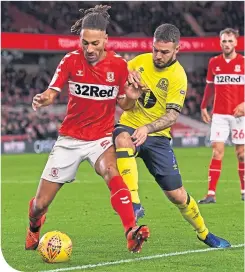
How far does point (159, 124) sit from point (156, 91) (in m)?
0.64

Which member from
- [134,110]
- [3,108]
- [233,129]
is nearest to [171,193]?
[134,110]

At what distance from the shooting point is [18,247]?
27.1 ft

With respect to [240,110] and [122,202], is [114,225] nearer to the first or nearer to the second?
[122,202]

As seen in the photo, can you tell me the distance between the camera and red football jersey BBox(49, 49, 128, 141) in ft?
24.9

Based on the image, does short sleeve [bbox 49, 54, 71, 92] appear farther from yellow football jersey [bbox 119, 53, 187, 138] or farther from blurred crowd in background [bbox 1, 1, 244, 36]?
blurred crowd in background [bbox 1, 1, 244, 36]

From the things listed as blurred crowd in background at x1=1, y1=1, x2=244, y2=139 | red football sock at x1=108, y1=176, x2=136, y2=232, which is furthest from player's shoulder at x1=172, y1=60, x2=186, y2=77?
blurred crowd in background at x1=1, y1=1, x2=244, y2=139

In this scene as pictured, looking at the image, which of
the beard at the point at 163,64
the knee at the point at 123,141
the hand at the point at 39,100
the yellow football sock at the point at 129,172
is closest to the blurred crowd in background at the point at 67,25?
the beard at the point at 163,64

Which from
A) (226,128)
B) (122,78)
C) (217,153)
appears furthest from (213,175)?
(122,78)

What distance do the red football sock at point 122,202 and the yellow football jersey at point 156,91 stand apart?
1.13m

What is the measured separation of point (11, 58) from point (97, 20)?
3012 centimetres

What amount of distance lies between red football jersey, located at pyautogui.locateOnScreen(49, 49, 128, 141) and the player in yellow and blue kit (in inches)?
6.5

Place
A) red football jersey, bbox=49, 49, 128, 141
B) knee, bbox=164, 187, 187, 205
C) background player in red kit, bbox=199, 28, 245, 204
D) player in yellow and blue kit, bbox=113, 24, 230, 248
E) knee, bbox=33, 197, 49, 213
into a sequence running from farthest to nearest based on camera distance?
background player in red kit, bbox=199, 28, 245, 204 → knee, bbox=164, 187, 187, 205 → player in yellow and blue kit, bbox=113, 24, 230, 248 → knee, bbox=33, 197, 49, 213 → red football jersey, bbox=49, 49, 128, 141

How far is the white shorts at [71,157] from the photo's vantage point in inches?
300

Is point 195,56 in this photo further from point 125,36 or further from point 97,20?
point 97,20
